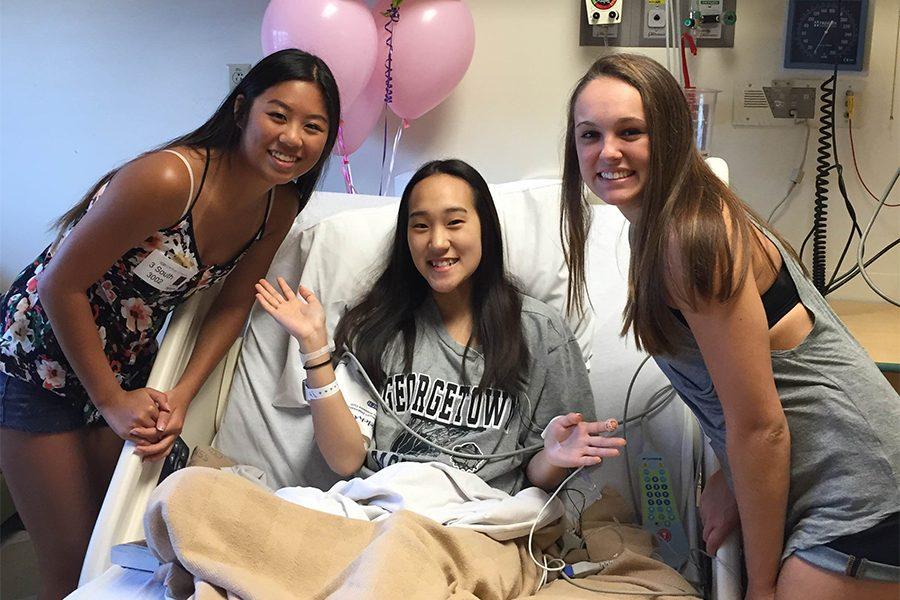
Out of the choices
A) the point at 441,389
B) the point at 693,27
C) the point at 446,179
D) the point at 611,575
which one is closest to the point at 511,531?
the point at 611,575

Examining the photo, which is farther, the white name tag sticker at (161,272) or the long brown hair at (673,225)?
the white name tag sticker at (161,272)

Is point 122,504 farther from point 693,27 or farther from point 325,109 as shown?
point 693,27

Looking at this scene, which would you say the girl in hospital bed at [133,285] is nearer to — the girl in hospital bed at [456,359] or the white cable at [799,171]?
the girl in hospital bed at [456,359]

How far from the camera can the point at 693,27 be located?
7.21ft

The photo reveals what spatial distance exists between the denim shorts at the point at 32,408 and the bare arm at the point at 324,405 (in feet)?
1.51

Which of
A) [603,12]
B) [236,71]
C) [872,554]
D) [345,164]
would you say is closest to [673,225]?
[872,554]

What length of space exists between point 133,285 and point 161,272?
7 cm

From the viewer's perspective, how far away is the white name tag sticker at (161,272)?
5.38ft

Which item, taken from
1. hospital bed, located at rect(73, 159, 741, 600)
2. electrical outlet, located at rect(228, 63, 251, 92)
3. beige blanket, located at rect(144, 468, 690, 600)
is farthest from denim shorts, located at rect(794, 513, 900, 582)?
electrical outlet, located at rect(228, 63, 251, 92)

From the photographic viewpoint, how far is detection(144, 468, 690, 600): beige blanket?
1204 millimetres

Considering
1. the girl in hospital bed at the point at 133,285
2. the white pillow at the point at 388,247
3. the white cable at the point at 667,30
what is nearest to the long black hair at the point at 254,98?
the girl in hospital bed at the point at 133,285

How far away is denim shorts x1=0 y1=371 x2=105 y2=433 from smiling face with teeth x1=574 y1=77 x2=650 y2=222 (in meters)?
1.12

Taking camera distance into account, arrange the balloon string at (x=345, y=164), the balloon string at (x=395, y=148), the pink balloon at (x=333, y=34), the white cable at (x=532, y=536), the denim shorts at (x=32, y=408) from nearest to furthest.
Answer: the white cable at (x=532, y=536) → the denim shorts at (x=32, y=408) → the pink balloon at (x=333, y=34) → the balloon string at (x=345, y=164) → the balloon string at (x=395, y=148)

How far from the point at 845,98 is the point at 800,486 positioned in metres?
1.25
